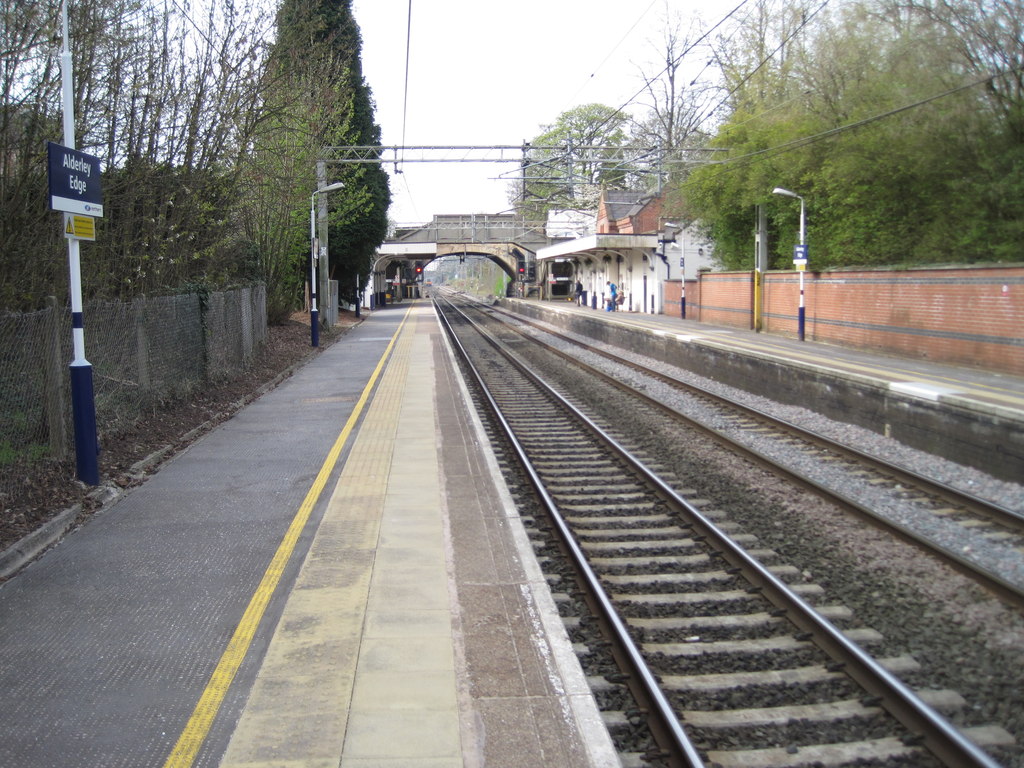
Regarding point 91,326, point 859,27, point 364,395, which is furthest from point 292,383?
point 859,27

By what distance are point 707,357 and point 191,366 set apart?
11.3 m

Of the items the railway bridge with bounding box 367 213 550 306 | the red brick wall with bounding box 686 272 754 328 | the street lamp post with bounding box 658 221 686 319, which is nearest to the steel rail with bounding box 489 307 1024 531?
the red brick wall with bounding box 686 272 754 328

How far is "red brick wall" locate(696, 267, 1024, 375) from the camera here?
677 inches

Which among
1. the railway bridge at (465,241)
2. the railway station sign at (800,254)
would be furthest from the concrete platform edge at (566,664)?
the railway bridge at (465,241)

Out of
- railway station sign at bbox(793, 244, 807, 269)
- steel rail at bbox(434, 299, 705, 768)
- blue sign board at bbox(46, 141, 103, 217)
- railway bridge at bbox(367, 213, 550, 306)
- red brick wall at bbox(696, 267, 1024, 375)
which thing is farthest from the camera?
railway bridge at bbox(367, 213, 550, 306)

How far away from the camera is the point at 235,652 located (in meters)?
5.04

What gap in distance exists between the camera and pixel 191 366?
14734 mm

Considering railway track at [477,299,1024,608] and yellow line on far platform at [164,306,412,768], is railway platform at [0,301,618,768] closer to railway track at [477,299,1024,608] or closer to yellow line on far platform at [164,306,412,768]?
yellow line on far platform at [164,306,412,768]

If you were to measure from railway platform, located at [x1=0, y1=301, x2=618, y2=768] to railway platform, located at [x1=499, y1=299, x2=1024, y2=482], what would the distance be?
594cm

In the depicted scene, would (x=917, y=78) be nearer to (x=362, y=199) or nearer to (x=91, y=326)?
(x=91, y=326)

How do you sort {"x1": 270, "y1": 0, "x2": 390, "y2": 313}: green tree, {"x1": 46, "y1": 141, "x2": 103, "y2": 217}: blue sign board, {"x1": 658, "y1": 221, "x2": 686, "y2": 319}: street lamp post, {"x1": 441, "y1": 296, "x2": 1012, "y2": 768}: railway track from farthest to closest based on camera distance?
1. {"x1": 658, "y1": 221, "x2": 686, "y2": 319}: street lamp post
2. {"x1": 270, "y1": 0, "x2": 390, "y2": 313}: green tree
3. {"x1": 46, "y1": 141, "x2": 103, "y2": 217}: blue sign board
4. {"x1": 441, "y1": 296, "x2": 1012, "y2": 768}: railway track

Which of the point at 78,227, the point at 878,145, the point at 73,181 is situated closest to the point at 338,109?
the point at 878,145

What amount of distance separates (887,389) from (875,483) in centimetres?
353

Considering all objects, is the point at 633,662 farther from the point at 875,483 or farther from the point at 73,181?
the point at 73,181
